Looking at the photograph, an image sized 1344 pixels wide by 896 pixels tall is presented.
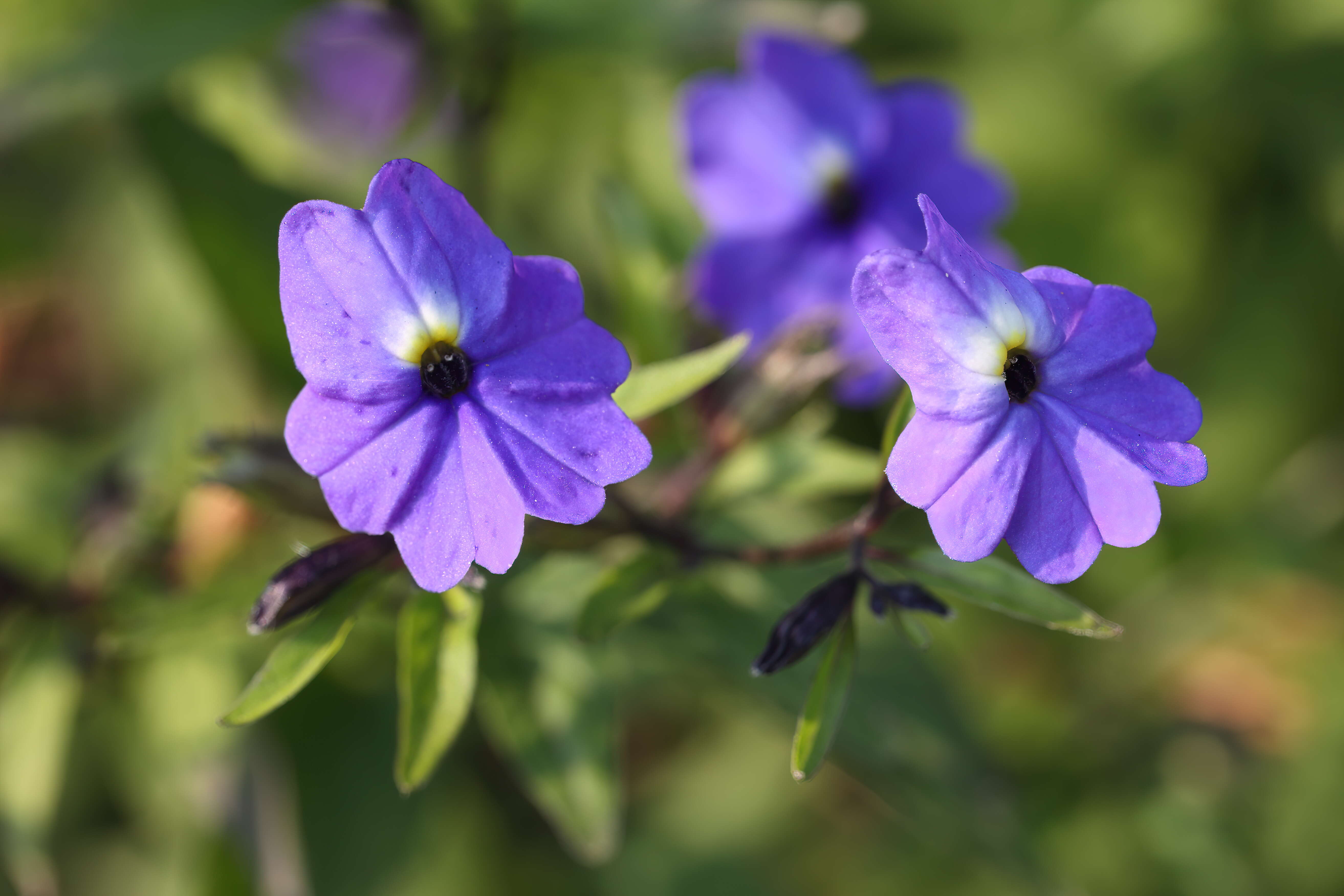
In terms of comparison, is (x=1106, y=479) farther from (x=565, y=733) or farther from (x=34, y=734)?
(x=34, y=734)

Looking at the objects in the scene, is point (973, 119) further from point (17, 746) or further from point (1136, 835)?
point (17, 746)

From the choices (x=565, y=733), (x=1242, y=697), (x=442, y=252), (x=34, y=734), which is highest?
(x=442, y=252)

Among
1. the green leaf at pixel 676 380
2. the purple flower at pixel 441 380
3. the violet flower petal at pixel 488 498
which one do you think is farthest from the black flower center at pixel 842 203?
the violet flower petal at pixel 488 498

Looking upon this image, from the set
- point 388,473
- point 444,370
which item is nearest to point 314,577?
point 388,473

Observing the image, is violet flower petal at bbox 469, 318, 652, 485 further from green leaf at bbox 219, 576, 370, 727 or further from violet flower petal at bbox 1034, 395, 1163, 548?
violet flower petal at bbox 1034, 395, 1163, 548

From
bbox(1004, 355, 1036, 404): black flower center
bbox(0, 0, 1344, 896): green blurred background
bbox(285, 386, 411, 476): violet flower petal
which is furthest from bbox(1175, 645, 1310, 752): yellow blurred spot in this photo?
bbox(285, 386, 411, 476): violet flower petal
